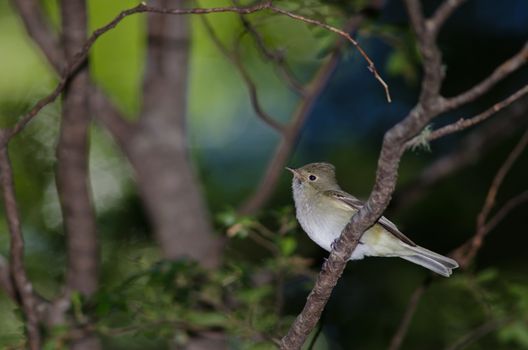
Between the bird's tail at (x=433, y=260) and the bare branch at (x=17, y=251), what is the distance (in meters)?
2.16

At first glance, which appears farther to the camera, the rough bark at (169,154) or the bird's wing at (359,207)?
the rough bark at (169,154)

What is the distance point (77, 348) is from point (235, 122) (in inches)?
150

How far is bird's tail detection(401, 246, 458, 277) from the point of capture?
4.38m

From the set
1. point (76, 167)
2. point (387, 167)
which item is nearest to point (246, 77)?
point (76, 167)

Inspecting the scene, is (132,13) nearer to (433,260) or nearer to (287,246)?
(287,246)

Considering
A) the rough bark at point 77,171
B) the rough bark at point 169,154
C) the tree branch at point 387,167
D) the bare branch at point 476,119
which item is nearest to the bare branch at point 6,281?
the rough bark at point 77,171

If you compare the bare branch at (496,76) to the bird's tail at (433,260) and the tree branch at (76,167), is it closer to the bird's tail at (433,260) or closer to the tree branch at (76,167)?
the bird's tail at (433,260)

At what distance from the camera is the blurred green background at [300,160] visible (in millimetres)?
6102

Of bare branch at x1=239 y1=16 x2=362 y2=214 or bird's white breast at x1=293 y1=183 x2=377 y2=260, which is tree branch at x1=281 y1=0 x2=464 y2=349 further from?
bare branch at x1=239 y1=16 x2=362 y2=214

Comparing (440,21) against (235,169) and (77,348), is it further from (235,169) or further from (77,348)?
(235,169)

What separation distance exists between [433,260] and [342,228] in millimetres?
552

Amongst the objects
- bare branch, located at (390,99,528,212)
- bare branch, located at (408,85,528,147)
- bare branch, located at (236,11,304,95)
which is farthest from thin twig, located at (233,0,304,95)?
bare branch, located at (408,85,528,147)

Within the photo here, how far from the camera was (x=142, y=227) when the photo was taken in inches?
299

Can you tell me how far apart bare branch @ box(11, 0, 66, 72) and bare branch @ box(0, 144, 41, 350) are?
162 cm
